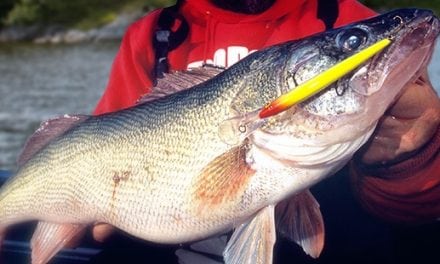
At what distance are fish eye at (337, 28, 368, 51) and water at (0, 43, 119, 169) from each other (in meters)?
12.6

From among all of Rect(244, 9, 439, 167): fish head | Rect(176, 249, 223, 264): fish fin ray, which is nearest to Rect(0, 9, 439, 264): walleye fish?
Rect(244, 9, 439, 167): fish head

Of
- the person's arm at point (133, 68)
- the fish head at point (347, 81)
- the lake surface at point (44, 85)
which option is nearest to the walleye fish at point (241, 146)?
the fish head at point (347, 81)

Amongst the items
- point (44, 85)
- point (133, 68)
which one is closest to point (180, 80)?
point (133, 68)

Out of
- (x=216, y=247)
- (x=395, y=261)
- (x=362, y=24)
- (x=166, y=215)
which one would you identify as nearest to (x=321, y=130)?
(x=362, y=24)

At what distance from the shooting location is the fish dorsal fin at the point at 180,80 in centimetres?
332

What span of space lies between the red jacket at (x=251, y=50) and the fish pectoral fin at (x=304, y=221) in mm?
494

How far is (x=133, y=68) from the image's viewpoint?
4379 millimetres

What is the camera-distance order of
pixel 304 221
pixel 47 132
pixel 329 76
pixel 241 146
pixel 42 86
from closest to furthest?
pixel 329 76, pixel 241 146, pixel 304 221, pixel 47 132, pixel 42 86

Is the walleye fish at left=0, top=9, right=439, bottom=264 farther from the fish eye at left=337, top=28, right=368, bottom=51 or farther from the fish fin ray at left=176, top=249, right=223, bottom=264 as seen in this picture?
the fish fin ray at left=176, top=249, right=223, bottom=264

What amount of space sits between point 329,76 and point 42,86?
2525cm

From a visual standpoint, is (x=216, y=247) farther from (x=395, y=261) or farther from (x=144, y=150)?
(x=395, y=261)

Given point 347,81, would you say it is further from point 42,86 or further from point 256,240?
point 42,86

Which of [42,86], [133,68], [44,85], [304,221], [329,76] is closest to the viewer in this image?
[329,76]

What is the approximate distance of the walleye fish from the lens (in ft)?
9.33
